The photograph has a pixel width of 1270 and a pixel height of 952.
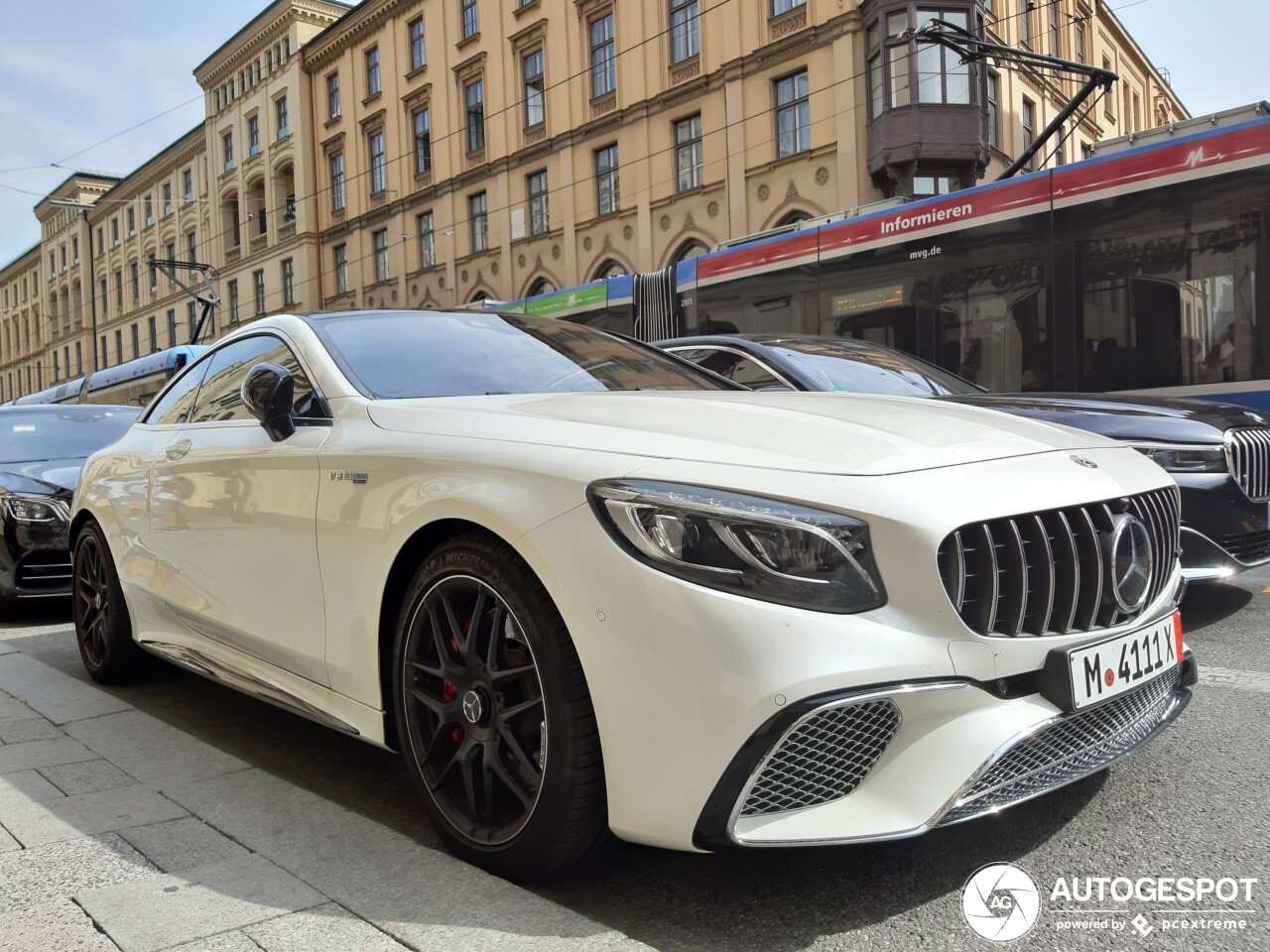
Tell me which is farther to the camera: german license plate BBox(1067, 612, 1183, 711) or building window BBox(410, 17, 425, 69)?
building window BBox(410, 17, 425, 69)

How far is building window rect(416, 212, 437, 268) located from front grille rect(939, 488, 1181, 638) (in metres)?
33.9

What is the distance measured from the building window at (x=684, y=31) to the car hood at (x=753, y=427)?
24.5m

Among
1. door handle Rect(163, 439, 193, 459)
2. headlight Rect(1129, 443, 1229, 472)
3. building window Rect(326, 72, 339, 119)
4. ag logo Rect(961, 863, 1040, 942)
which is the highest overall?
building window Rect(326, 72, 339, 119)

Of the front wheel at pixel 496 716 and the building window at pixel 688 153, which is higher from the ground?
the building window at pixel 688 153

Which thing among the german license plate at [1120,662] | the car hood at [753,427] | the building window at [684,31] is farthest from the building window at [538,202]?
the german license plate at [1120,662]

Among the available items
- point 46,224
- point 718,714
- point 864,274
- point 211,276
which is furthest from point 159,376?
point 46,224

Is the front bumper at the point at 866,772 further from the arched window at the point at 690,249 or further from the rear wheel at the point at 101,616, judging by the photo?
the arched window at the point at 690,249

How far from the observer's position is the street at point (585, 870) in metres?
2.05

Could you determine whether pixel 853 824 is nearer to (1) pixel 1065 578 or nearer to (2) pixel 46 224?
(1) pixel 1065 578

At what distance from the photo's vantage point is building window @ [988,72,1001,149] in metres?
22.0

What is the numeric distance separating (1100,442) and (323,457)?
2.04m

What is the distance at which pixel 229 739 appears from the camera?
3.62m

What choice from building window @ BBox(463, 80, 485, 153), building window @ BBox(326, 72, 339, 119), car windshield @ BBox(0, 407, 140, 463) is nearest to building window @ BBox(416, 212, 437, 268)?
building window @ BBox(463, 80, 485, 153)

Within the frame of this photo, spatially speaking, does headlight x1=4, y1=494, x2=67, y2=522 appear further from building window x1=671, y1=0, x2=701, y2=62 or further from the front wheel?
building window x1=671, y1=0, x2=701, y2=62
